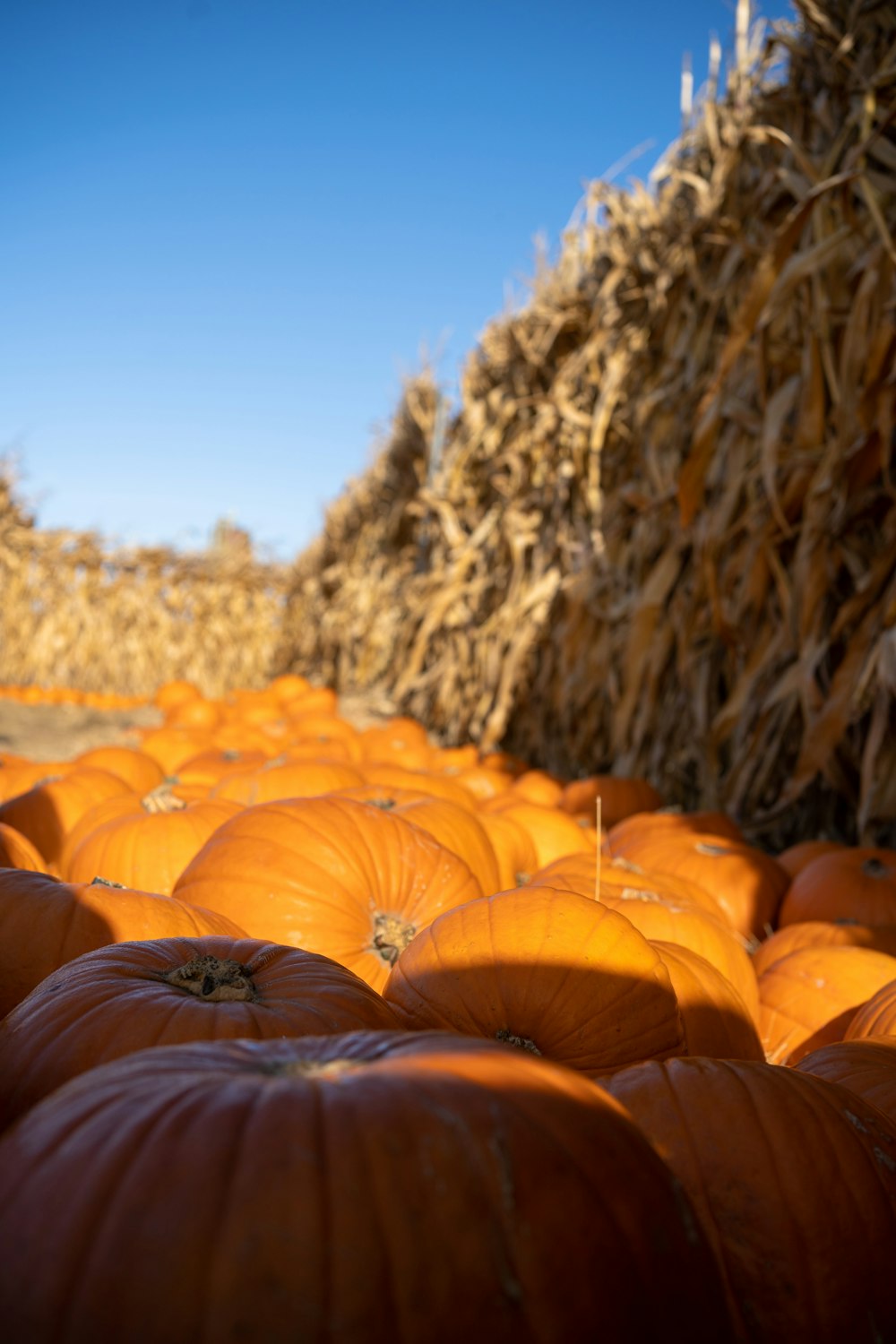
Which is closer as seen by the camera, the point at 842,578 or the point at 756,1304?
the point at 756,1304

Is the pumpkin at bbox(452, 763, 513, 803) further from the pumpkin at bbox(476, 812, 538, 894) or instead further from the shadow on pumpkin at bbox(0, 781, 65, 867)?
the shadow on pumpkin at bbox(0, 781, 65, 867)

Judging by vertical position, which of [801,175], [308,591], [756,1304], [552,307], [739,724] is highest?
[552,307]

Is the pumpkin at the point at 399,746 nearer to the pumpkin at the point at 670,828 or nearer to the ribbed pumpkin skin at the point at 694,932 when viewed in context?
the pumpkin at the point at 670,828

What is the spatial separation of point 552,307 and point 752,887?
461 cm

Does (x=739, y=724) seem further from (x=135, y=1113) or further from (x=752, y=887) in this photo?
(x=135, y=1113)

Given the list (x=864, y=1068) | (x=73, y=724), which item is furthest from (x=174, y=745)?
(x=864, y=1068)

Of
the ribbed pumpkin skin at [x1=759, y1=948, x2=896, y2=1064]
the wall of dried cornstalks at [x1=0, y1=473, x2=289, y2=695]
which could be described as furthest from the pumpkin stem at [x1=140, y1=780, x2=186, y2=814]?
the wall of dried cornstalks at [x1=0, y1=473, x2=289, y2=695]

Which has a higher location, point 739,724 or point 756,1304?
point 739,724

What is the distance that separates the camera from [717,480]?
4.14m

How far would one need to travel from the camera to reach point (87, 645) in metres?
12.7

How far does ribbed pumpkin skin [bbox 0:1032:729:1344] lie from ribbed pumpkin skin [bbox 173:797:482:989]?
3.22ft

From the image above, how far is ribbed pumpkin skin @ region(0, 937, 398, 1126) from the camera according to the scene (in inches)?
41.6

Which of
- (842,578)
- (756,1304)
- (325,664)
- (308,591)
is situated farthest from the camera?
(308,591)

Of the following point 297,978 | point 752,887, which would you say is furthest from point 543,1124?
point 752,887
